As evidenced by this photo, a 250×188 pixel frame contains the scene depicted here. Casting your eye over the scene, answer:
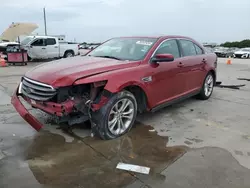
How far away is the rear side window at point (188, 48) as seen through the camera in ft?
17.0

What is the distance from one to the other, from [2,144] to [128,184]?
207 centimetres

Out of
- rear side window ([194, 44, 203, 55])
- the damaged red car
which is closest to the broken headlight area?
the damaged red car

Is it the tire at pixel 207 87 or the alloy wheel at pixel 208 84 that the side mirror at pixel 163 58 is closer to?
the tire at pixel 207 87

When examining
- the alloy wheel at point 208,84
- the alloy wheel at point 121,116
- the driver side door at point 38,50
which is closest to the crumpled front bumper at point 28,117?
the alloy wheel at point 121,116

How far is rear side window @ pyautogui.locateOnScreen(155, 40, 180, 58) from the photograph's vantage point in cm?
452

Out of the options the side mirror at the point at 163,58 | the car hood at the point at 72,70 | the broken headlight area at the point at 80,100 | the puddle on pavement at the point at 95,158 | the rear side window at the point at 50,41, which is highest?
the rear side window at the point at 50,41

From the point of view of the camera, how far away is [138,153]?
3.35m

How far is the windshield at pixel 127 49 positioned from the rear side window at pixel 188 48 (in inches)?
34.9

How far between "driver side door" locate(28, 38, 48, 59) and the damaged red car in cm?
1228

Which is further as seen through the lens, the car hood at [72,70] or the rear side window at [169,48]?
the rear side window at [169,48]

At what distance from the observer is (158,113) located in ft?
16.6

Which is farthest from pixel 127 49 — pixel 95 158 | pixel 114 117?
pixel 95 158

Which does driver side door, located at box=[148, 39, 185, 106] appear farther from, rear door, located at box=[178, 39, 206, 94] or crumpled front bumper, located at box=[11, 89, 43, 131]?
crumpled front bumper, located at box=[11, 89, 43, 131]

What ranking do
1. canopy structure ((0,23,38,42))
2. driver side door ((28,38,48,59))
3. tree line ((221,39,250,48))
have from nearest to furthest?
canopy structure ((0,23,38,42)) < driver side door ((28,38,48,59)) < tree line ((221,39,250,48))
